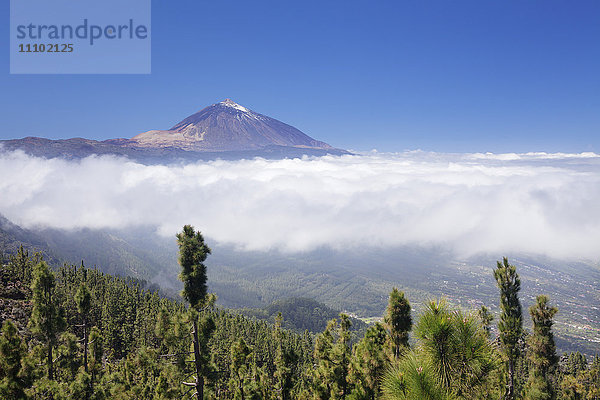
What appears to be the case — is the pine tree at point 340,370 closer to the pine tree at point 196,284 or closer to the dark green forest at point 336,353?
the dark green forest at point 336,353

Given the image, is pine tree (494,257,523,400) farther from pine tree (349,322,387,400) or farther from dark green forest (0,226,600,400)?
pine tree (349,322,387,400)

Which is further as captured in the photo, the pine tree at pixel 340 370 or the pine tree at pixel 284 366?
the pine tree at pixel 284 366

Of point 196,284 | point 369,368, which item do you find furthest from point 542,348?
point 196,284

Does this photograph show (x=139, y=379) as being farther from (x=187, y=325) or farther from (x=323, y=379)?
(x=187, y=325)

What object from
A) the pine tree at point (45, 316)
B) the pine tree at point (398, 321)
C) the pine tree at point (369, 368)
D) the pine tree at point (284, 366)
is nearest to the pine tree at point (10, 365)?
the pine tree at point (45, 316)

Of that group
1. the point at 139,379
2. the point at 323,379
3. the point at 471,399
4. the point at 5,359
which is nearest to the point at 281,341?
the point at 323,379

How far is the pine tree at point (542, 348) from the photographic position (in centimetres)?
2302

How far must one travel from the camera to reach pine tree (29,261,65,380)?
2259 centimetres

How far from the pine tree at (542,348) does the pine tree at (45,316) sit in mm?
37221

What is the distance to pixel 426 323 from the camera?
7023mm

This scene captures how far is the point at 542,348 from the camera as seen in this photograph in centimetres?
2319

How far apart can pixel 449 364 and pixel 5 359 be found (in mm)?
25400

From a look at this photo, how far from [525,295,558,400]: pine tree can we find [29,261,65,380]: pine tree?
122ft

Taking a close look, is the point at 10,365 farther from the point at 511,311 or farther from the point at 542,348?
the point at 542,348
